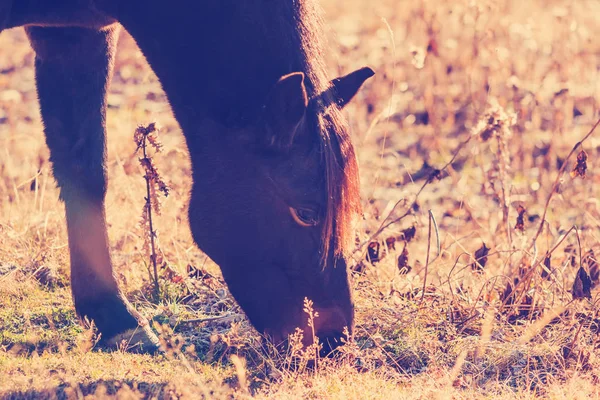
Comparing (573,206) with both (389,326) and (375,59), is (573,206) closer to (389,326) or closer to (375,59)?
(389,326)

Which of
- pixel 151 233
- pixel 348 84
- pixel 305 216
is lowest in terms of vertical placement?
pixel 151 233

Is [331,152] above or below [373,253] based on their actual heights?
above

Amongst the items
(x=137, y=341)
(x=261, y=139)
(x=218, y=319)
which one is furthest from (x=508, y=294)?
(x=137, y=341)

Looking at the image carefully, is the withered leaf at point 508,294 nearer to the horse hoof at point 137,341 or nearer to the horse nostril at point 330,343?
the horse nostril at point 330,343

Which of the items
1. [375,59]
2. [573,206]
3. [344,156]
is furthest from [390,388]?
[375,59]

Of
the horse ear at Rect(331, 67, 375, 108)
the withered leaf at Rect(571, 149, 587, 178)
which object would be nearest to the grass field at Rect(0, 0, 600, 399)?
the withered leaf at Rect(571, 149, 587, 178)

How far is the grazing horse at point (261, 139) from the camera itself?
11.0ft

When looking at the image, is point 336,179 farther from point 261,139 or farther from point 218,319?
point 218,319

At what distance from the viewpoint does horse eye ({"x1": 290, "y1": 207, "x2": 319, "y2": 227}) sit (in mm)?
3393

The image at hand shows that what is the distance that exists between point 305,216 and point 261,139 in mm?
341

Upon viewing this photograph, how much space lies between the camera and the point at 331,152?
329cm

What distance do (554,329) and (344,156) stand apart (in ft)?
5.03

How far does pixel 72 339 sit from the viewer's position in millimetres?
3947

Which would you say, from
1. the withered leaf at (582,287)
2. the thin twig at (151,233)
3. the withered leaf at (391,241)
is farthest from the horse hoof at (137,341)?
the withered leaf at (582,287)
